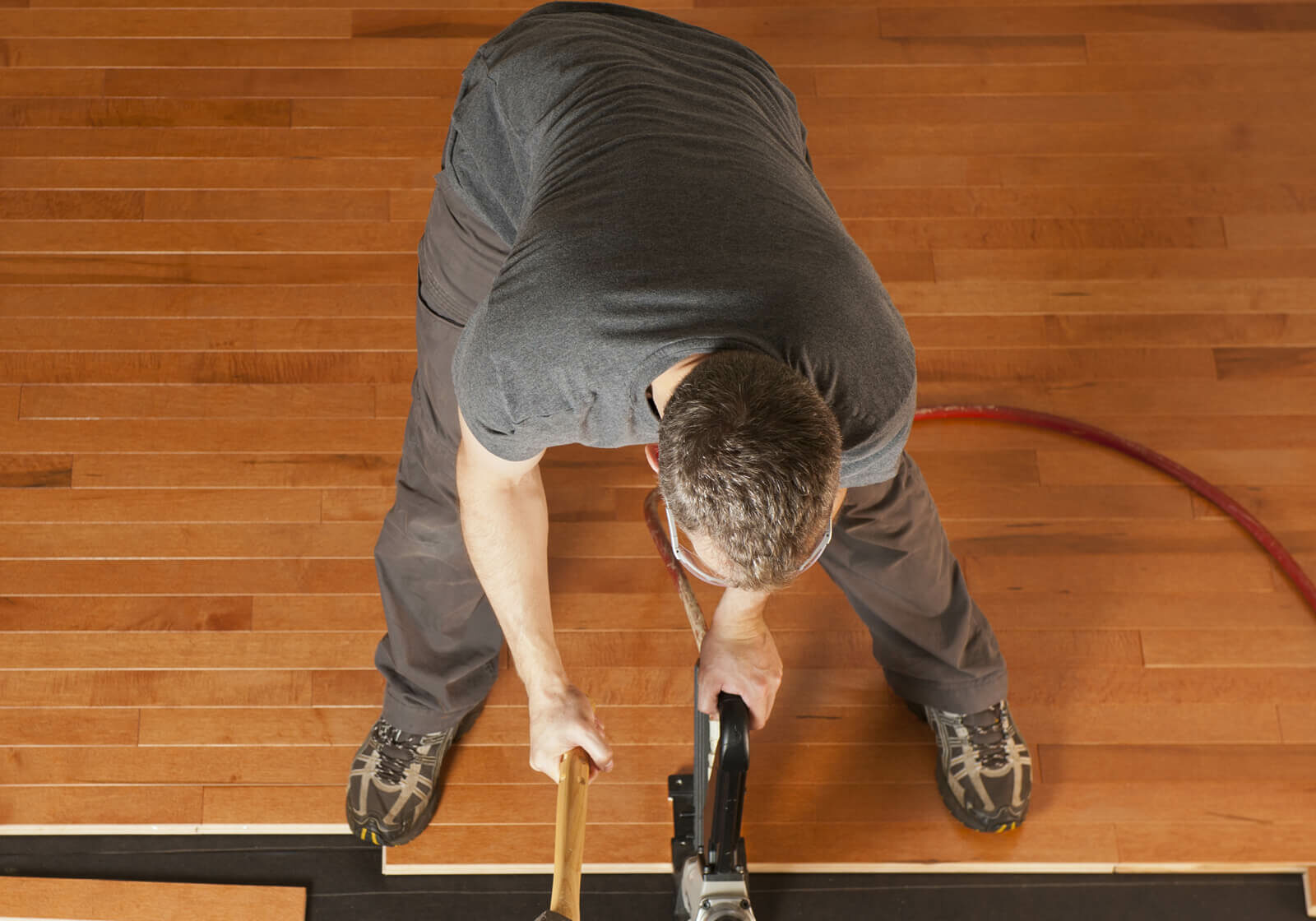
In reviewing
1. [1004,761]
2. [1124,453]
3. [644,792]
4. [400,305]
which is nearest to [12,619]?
[400,305]

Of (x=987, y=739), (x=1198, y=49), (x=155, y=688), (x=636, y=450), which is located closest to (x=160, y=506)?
(x=155, y=688)

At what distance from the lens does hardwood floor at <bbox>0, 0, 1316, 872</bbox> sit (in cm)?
194

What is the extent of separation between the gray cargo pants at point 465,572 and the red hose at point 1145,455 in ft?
1.67

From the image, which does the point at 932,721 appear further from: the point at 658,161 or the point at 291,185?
the point at 291,185

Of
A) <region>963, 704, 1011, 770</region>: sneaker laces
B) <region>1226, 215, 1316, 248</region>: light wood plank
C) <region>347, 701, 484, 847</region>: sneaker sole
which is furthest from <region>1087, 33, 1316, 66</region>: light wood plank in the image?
<region>347, 701, 484, 847</region>: sneaker sole

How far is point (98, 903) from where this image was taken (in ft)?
6.05

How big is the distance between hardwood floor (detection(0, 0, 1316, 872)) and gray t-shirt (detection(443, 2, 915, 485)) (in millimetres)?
871

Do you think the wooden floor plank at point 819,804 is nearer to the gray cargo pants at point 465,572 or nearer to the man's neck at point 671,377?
the gray cargo pants at point 465,572

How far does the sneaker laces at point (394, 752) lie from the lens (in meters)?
1.86

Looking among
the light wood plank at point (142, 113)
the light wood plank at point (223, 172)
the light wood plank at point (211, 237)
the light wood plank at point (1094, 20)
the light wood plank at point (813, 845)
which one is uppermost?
the light wood plank at point (1094, 20)

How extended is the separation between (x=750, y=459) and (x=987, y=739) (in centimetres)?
111

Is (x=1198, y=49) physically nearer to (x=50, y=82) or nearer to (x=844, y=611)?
(x=844, y=611)

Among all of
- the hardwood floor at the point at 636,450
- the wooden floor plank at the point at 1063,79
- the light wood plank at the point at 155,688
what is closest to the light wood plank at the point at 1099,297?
the hardwood floor at the point at 636,450

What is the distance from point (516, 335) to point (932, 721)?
117cm
